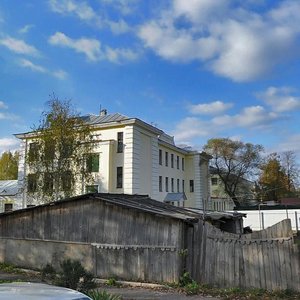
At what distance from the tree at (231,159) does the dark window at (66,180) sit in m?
35.8

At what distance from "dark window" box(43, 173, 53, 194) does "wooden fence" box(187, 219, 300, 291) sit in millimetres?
18144

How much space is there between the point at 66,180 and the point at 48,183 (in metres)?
1.35

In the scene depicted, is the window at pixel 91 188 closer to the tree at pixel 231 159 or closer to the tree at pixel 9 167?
the tree at pixel 231 159

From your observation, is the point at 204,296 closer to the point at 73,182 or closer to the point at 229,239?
the point at 229,239

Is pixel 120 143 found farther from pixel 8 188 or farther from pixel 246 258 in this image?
pixel 246 258

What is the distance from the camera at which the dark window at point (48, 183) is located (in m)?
28.8

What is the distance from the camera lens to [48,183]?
94.9 feet

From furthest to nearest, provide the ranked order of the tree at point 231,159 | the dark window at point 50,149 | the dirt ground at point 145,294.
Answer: the tree at point 231,159
the dark window at point 50,149
the dirt ground at point 145,294

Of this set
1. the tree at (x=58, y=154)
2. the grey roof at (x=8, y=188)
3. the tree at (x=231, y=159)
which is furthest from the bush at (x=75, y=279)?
the tree at (x=231, y=159)

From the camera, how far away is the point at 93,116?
42.0m

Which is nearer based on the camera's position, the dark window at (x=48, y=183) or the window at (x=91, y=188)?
the dark window at (x=48, y=183)

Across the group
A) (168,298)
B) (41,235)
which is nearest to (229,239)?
(168,298)

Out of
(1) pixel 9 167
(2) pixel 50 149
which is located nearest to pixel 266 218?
(2) pixel 50 149

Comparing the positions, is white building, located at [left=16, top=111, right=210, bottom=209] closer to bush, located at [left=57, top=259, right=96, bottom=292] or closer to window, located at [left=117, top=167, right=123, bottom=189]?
window, located at [left=117, top=167, right=123, bottom=189]
